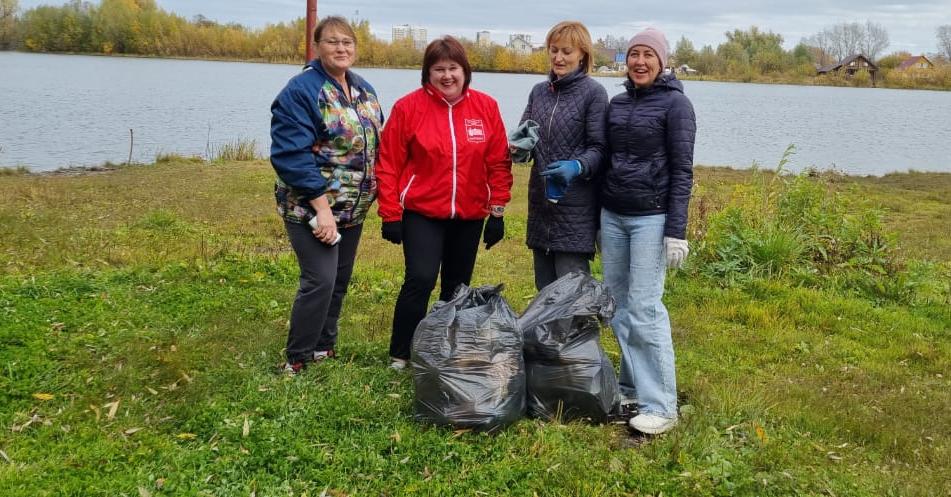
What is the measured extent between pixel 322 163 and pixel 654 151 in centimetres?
174

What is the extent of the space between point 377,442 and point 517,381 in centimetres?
74

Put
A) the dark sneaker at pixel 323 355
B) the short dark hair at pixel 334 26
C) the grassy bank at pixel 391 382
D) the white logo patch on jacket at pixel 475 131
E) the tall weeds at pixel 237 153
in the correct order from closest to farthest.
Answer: the grassy bank at pixel 391 382, the short dark hair at pixel 334 26, the white logo patch on jacket at pixel 475 131, the dark sneaker at pixel 323 355, the tall weeds at pixel 237 153

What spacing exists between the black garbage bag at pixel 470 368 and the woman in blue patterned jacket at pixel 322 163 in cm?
76

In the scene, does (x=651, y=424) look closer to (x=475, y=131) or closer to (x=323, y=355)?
(x=475, y=131)

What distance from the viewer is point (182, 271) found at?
235 inches

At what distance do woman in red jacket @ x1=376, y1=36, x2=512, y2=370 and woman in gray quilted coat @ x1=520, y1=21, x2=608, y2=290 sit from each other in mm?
231

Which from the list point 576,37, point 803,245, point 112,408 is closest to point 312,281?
point 112,408

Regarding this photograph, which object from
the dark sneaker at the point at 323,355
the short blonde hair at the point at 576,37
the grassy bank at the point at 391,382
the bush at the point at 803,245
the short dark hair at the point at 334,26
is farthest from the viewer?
the bush at the point at 803,245

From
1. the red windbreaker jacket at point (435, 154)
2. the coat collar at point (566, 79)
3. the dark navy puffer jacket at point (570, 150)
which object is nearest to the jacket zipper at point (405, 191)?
the red windbreaker jacket at point (435, 154)

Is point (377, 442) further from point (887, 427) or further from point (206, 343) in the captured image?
point (887, 427)

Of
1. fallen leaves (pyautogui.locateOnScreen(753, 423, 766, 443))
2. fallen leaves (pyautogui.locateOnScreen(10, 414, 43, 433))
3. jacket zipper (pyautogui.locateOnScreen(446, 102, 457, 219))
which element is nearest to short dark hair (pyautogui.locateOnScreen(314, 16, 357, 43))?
jacket zipper (pyautogui.locateOnScreen(446, 102, 457, 219))

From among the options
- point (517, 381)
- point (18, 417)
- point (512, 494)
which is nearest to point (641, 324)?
point (517, 381)

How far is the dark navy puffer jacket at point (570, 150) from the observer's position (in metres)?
3.66

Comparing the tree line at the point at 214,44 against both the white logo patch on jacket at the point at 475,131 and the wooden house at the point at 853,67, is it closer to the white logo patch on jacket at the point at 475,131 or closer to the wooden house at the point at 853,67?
the wooden house at the point at 853,67
